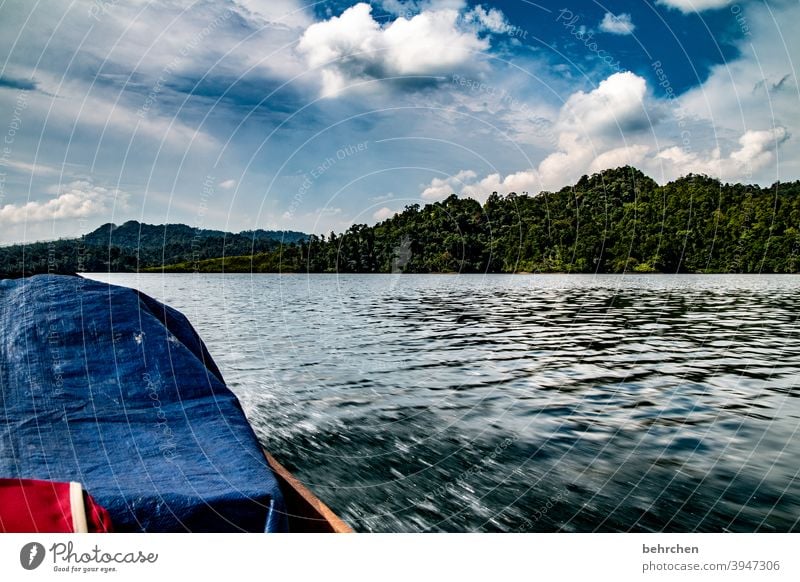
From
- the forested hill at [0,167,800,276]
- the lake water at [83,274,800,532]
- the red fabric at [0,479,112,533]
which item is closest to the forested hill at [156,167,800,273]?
the forested hill at [0,167,800,276]

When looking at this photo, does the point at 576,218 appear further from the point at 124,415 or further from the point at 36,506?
the point at 36,506

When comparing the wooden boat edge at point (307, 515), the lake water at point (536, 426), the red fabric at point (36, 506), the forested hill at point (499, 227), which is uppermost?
the forested hill at point (499, 227)

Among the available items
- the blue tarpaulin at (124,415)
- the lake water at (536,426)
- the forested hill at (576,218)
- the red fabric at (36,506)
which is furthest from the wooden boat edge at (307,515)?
the forested hill at (576,218)

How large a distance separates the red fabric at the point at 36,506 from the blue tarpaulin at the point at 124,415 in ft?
1.20

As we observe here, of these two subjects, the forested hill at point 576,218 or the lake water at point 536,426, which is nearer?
the lake water at point 536,426

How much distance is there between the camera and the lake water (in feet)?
14.9

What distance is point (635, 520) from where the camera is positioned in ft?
14.0

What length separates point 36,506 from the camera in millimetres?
2428

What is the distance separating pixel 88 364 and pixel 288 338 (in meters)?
12.2

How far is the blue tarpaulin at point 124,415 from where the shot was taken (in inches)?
117

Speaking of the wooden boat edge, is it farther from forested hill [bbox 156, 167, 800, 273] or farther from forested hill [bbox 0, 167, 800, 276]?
forested hill [bbox 156, 167, 800, 273]

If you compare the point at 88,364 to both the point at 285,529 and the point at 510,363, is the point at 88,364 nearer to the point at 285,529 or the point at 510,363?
the point at 285,529

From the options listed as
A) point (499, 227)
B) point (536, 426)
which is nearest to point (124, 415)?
point (536, 426)

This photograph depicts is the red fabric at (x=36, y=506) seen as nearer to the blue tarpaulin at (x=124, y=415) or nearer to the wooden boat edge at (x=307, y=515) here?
the blue tarpaulin at (x=124, y=415)
